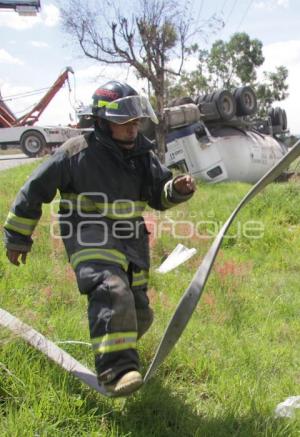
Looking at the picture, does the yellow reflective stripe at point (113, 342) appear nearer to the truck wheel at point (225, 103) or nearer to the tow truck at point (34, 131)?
the truck wheel at point (225, 103)

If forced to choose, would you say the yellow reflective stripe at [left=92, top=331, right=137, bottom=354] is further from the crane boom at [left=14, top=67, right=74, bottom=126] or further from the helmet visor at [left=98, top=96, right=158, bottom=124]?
the crane boom at [left=14, top=67, right=74, bottom=126]

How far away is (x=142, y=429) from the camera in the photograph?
207 centimetres

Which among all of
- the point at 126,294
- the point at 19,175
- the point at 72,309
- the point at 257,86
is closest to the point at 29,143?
the point at 19,175

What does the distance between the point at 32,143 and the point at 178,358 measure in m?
14.5

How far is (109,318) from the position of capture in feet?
6.96

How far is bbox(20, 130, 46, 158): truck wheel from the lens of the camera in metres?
16.0

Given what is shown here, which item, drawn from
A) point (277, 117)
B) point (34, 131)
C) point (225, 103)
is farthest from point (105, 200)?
point (34, 131)

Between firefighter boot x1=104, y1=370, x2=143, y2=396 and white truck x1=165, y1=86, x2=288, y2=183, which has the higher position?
firefighter boot x1=104, y1=370, x2=143, y2=396

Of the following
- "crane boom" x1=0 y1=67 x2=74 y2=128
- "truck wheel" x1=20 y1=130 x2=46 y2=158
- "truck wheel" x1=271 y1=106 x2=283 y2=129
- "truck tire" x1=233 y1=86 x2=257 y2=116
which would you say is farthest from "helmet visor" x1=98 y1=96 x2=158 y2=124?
"crane boom" x1=0 y1=67 x2=74 y2=128

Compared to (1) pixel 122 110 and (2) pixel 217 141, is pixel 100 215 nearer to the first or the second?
(1) pixel 122 110

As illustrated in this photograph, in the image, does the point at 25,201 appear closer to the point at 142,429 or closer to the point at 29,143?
the point at 142,429

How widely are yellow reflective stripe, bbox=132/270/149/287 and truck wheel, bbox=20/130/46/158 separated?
14.0m

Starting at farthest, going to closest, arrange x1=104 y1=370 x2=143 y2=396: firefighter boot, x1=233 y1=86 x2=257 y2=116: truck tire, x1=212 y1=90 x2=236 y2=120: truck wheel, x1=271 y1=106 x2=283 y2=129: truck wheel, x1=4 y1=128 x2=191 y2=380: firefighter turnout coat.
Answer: x1=271 y1=106 x2=283 y2=129: truck wheel
x1=233 y1=86 x2=257 y2=116: truck tire
x1=212 y1=90 x2=236 y2=120: truck wheel
x1=4 y1=128 x2=191 y2=380: firefighter turnout coat
x1=104 y1=370 x2=143 y2=396: firefighter boot

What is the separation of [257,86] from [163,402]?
97.7 feet
